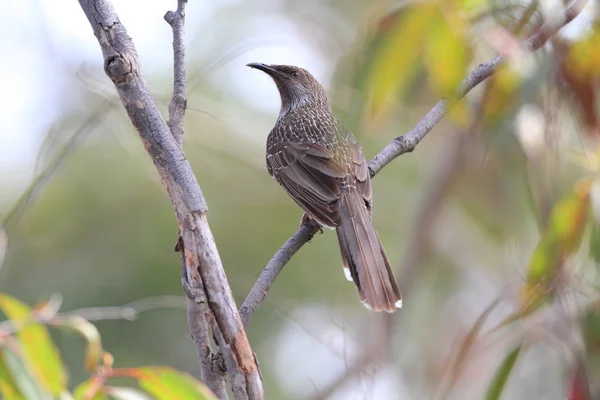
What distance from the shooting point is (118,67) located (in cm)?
243

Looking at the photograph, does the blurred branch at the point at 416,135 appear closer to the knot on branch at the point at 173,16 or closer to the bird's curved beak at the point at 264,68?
the knot on branch at the point at 173,16

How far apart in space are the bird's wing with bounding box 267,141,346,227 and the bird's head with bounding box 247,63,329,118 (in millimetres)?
688

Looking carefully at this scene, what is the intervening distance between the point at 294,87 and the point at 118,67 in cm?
329

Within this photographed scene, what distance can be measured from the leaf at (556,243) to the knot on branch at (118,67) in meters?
1.63

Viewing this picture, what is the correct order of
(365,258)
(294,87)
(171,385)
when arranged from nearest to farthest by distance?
(171,385)
(365,258)
(294,87)

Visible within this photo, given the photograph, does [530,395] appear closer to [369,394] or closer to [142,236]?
[142,236]

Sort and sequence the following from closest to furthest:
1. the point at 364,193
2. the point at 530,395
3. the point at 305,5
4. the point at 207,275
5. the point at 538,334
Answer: the point at 207,275 → the point at 538,334 → the point at 364,193 → the point at 530,395 → the point at 305,5

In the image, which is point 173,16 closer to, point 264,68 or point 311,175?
point 311,175

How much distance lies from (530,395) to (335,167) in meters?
4.13

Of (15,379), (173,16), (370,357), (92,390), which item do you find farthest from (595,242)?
(15,379)

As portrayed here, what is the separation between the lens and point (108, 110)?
334 cm

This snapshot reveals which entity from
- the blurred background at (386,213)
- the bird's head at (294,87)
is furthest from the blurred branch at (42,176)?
the bird's head at (294,87)

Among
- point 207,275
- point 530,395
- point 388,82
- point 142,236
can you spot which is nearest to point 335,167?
point 388,82

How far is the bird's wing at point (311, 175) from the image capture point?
415 cm
